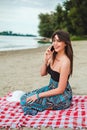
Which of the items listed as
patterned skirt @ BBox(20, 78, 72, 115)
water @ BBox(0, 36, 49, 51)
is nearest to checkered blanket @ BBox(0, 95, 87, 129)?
patterned skirt @ BBox(20, 78, 72, 115)

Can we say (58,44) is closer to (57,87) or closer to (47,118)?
(57,87)

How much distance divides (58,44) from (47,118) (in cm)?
107

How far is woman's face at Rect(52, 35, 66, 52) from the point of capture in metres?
4.71

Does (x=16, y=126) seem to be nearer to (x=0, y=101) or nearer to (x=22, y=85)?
(x=0, y=101)

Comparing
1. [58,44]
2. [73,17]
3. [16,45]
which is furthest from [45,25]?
[58,44]

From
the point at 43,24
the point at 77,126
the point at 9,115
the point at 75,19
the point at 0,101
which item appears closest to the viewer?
the point at 77,126

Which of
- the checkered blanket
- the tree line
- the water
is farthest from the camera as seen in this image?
the tree line

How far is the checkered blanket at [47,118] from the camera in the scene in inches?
169

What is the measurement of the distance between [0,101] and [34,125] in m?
1.12

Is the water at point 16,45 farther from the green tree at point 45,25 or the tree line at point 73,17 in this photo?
the green tree at point 45,25

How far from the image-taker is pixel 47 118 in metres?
4.45

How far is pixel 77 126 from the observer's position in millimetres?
4215

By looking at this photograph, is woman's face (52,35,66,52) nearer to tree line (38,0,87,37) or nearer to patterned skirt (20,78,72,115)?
patterned skirt (20,78,72,115)

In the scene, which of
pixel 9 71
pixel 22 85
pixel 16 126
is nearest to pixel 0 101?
pixel 16 126
